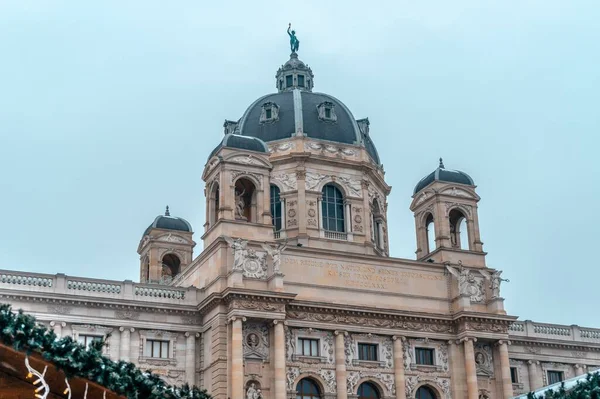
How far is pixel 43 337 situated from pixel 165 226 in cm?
4047

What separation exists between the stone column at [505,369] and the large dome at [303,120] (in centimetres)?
1595

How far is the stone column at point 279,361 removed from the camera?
43.2 metres

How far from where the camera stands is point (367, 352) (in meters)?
46.8

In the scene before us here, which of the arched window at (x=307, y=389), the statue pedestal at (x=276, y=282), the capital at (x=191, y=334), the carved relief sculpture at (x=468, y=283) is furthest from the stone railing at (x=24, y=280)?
the carved relief sculpture at (x=468, y=283)

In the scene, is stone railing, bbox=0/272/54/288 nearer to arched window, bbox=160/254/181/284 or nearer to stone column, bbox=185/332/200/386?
stone column, bbox=185/332/200/386

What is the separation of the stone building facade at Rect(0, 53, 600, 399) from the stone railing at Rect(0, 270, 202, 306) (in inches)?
2.6

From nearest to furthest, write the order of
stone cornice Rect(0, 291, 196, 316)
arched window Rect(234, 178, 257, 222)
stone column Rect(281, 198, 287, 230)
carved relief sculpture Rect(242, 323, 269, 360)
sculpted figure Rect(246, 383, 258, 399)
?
1. stone cornice Rect(0, 291, 196, 316)
2. sculpted figure Rect(246, 383, 258, 399)
3. carved relief sculpture Rect(242, 323, 269, 360)
4. arched window Rect(234, 178, 257, 222)
5. stone column Rect(281, 198, 287, 230)

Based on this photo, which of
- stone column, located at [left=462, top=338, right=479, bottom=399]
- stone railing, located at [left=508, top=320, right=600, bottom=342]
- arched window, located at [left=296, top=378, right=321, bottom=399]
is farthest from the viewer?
stone railing, located at [left=508, top=320, right=600, bottom=342]

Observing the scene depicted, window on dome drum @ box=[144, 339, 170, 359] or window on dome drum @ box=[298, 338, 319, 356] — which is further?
window on dome drum @ box=[298, 338, 319, 356]

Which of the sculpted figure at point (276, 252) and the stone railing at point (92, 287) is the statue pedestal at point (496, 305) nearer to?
the sculpted figure at point (276, 252)

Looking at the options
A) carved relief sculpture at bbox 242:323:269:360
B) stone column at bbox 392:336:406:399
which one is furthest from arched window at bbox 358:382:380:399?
carved relief sculpture at bbox 242:323:269:360

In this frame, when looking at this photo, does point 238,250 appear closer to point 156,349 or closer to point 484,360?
point 156,349

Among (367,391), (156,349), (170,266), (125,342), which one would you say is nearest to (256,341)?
(156,349)

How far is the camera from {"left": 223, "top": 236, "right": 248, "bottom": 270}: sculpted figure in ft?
147
